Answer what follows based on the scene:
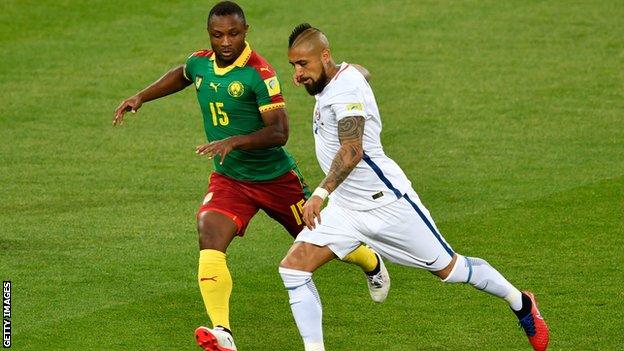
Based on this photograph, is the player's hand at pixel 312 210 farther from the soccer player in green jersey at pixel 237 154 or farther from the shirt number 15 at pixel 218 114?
the shirt number 15 at pixel 218 114

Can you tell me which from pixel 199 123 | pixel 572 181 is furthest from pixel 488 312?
pixel 199 123

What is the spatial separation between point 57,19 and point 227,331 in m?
12.8

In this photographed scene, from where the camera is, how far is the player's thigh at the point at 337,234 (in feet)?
33.1

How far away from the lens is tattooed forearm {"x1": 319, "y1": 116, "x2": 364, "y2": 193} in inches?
385

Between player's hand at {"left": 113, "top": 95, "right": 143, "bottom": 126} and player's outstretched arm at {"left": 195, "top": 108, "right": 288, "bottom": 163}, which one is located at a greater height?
player's hand at {"left": 113, "top": 95, "right": 143, "bottom": 126}

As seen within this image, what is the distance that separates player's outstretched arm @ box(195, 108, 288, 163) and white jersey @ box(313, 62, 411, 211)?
1.91 ft

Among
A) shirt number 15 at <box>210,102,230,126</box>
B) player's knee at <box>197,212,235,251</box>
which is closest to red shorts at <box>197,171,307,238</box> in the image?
player's knee at <box>197,212,235,251</box>

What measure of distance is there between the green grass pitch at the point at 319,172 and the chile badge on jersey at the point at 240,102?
1213 millimetres

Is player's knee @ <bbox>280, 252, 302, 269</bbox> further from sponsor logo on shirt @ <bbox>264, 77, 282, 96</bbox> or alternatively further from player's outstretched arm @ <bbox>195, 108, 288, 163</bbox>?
sponsor logo on shirt @ <bbox>264, 77, 282, 96</bbox>

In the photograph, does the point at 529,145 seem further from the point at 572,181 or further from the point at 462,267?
the point at 462,267

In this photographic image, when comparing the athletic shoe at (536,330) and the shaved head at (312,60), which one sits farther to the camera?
the athletic shoe at (536,330)

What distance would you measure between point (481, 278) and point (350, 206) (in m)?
1.04

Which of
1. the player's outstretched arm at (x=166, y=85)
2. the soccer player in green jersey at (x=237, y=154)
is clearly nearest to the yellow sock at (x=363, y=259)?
the soccer player in green jersey at (x=237, y=154)

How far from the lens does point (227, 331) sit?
33.9 ft
